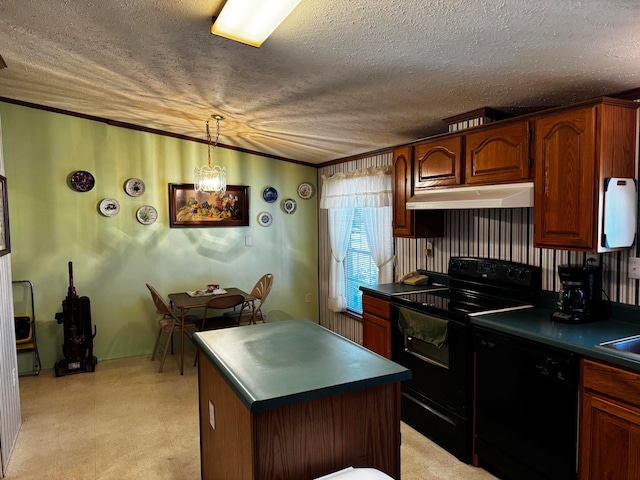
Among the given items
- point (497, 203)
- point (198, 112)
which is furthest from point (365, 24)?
point (198, 112)

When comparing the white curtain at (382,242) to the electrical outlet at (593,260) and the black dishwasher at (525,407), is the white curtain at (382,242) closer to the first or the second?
the black dishwasher at (525,407)

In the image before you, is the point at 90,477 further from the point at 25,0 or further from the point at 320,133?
the point at 320,133

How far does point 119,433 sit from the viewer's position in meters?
3.13

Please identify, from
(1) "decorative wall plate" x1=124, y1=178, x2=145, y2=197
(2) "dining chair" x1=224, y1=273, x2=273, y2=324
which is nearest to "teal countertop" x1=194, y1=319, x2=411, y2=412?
(2) "dining chair" x1=224, y1=273, x2=273, y2=324

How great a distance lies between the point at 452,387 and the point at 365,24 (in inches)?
84.7

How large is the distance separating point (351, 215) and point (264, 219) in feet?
3.77

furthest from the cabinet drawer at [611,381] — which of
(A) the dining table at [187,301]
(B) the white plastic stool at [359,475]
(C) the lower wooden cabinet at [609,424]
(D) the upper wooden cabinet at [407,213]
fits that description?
(A) the dining table at [187,301]

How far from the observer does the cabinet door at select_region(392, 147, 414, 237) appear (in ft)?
11.6

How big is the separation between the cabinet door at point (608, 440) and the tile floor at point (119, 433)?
679 mm

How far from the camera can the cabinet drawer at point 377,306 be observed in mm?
3441

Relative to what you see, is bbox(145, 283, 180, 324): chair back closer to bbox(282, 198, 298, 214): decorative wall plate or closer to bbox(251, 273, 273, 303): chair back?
bbox(251, 273, 273, 303): chair back

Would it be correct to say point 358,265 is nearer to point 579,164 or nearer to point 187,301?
point 187,301

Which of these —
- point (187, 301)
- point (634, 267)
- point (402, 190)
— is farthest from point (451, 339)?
point (187, 301)

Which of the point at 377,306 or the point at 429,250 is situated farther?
the point at 429,250
